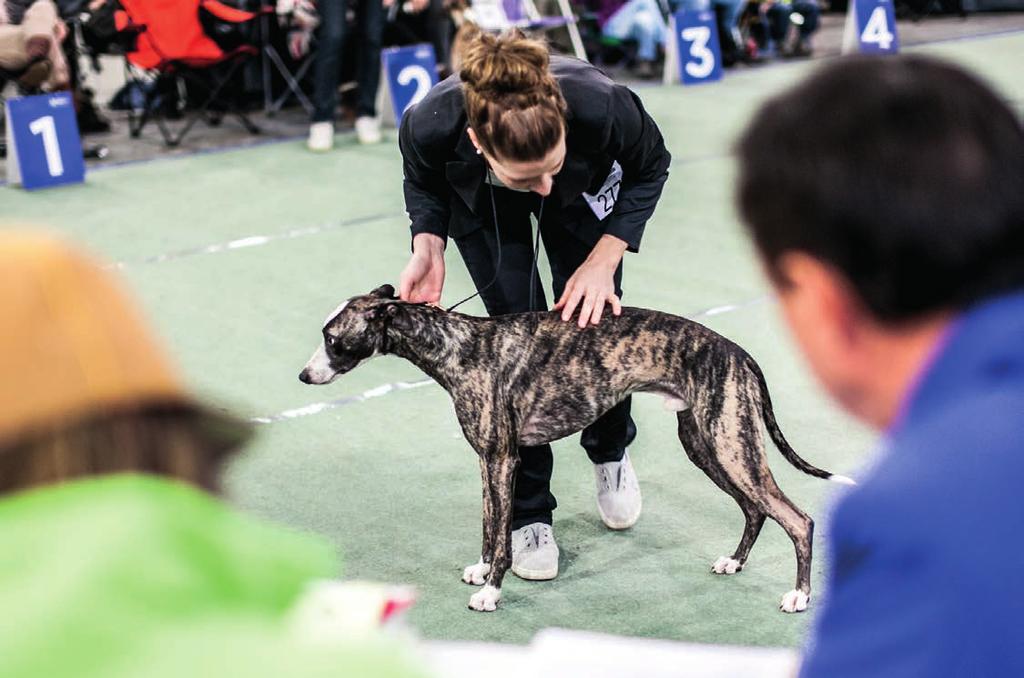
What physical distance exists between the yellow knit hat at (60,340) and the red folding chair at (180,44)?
8.27 meters

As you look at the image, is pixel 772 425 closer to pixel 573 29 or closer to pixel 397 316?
pixel 397 316

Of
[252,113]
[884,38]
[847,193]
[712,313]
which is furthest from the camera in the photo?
[884,38]

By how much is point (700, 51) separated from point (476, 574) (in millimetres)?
8135

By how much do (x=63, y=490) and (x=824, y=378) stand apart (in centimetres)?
63

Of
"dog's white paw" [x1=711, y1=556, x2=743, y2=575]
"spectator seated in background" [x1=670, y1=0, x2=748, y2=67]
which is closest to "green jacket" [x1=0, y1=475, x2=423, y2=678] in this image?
"dog's white paw" [x1=711, y1=556, x2=743, y2=575]

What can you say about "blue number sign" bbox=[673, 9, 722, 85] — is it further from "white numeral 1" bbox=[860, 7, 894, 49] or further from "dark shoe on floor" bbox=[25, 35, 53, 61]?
"dark shoe on floor" bbox=[25, 35, 53, 61]

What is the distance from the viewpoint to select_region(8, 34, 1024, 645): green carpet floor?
3646 millimetres

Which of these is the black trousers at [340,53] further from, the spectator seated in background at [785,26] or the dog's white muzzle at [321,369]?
the dog's white muzzle at [321,369]

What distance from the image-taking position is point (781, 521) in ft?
11.4

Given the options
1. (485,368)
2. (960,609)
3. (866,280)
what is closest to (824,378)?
(866,280)

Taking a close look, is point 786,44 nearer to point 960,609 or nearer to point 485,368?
point 485,368

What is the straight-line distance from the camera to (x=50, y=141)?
8008 mm

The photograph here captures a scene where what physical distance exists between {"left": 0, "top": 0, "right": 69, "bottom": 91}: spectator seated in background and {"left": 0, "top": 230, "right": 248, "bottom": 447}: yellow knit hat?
27.0 ft

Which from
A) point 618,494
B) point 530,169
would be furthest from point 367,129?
point 530,169
